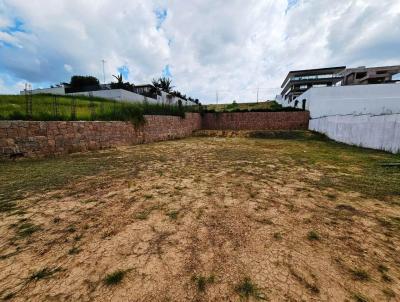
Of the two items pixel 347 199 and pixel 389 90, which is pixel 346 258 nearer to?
pixel 347 199

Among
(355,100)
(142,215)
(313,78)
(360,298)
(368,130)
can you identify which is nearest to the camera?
(360,298)

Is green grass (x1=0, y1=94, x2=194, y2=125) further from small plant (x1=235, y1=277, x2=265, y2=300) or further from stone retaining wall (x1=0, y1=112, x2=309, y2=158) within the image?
small plant (x1=235, y1=277, x2=265, y2=300)

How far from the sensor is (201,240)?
1.96m

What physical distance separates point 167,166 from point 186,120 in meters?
11.3

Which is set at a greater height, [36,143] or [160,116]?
[160,116]

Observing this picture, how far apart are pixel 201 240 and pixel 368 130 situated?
922 centimetres

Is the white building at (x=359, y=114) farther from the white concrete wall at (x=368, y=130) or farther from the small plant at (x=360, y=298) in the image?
the small plant at (x=360, y=298)

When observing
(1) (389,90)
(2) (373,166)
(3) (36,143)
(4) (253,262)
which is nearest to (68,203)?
(4) (253,262)

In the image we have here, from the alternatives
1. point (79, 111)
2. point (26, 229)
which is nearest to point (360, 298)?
point (26, 229)

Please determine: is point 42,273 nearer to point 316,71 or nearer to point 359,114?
point 359,114

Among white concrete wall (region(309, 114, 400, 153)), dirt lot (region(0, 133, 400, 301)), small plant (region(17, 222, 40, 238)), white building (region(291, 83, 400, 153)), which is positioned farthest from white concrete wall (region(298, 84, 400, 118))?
small plant (region(17, 222, 40, 238))

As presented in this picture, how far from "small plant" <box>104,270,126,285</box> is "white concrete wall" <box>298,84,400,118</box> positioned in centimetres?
1448

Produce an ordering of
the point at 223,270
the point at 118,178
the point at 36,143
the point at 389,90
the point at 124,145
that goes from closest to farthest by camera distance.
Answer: the point at 223,270 → the point at 118,178 → the point at 36,143 → the point at 124,145 → the point at 389,90

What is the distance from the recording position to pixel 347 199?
9.52ft
